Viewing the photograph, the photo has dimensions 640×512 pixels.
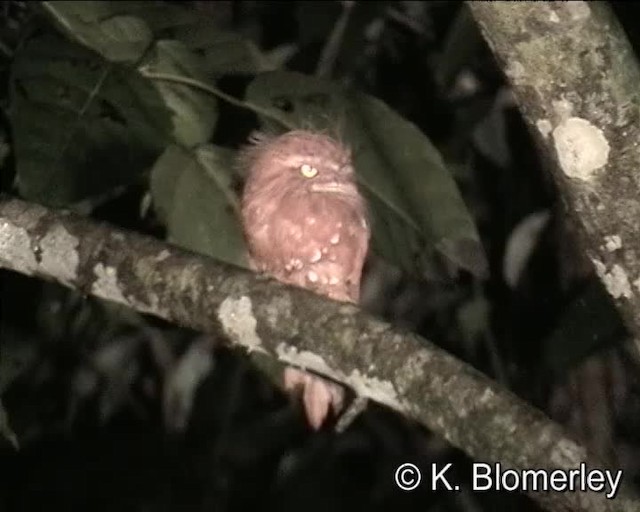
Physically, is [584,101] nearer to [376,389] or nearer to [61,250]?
[376,389]

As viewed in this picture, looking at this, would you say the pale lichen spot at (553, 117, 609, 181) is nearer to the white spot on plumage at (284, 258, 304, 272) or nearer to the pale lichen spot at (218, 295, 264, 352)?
the pale lichen spot at (218, 295, 264, 352)

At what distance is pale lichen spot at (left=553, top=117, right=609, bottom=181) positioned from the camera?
82 centimetres

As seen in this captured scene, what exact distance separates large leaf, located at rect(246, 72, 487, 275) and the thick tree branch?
484 millimetres

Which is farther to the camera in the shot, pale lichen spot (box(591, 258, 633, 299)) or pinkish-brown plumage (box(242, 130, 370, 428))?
pinkish-brown plumage (box(242, 130, 370, 428))

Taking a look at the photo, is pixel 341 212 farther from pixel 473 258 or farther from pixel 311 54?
pixel 311 54

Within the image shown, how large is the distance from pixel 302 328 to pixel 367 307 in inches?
43.8

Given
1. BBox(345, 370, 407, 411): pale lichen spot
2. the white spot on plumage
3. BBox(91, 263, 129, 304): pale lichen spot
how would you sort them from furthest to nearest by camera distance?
the white spot on plumage < BBox(91, 263, 129, 304): pale lichen spot < BBox(345, 370, 407, 411): pale lichen spot

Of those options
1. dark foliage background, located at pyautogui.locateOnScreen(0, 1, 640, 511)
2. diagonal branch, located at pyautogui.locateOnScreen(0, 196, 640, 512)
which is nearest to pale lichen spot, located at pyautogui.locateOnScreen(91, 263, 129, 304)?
diagonal branch, located at pyautogui.locateOnScreen(0, 196, 640, 512)

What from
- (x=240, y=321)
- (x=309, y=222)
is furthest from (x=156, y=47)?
(x=240, y=321)

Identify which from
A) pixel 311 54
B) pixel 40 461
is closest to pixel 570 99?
pixel 311 54

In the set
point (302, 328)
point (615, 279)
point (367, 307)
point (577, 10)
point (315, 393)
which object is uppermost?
point (577, 10)

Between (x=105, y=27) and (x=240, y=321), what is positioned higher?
(x=240, y=321)

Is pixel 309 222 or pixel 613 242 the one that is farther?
pixel 309 222

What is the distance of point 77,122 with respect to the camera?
126cm
